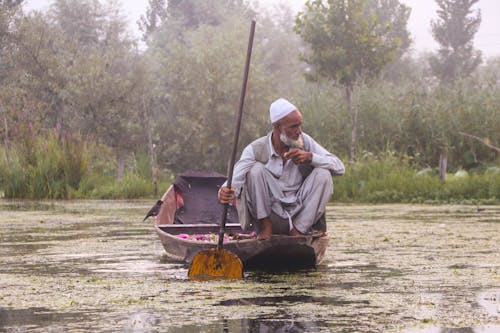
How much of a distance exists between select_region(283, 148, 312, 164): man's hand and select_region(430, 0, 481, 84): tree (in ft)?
125

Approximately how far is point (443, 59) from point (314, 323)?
40869mm

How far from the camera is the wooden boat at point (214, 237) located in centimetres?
598

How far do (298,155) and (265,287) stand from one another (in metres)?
0.93

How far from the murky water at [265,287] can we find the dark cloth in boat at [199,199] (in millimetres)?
533

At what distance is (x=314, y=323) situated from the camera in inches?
161

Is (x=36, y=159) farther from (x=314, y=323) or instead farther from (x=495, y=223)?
(x=314, y=323)

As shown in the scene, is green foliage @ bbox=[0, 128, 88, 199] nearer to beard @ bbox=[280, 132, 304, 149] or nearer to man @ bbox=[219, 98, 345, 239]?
man @ bbox=[219, 98, 345, 239]

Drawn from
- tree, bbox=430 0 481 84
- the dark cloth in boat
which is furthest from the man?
tree, bbox=430 0 481 84

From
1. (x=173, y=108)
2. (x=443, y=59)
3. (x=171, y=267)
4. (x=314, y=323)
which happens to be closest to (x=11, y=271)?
(x=171, y=267)

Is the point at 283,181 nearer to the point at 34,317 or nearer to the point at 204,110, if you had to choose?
the point at 34,317

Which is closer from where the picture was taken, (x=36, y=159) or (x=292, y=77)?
(x=36, y=159)

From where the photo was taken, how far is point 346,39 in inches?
798

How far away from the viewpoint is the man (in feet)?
19.5

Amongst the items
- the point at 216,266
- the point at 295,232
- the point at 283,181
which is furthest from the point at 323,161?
the point at 216,266
